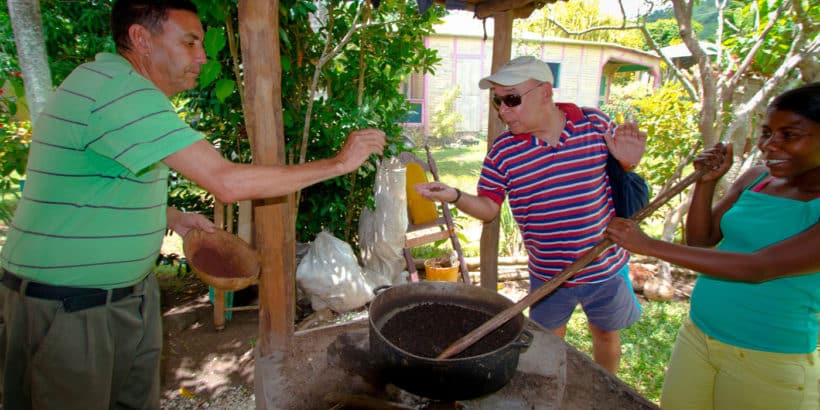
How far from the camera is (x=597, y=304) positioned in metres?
2.38

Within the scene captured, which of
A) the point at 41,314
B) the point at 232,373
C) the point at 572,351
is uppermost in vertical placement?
the point at 41,314

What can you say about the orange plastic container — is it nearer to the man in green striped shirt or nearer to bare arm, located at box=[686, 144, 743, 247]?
bare arm, located at box=[686, 144, 743, 247]

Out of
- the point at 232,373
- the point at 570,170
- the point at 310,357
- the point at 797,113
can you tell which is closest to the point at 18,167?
the point at 232,373

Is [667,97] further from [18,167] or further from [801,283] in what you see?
[18,167]

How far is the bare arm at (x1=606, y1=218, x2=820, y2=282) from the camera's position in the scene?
1.41 m

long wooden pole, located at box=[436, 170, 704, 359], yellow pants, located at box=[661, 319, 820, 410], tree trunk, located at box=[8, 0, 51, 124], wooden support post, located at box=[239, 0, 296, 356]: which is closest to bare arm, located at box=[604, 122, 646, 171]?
long wooden pole, located at box=[436, 170, 704, 359]

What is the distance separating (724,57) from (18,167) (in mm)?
6748

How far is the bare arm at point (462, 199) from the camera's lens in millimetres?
2168

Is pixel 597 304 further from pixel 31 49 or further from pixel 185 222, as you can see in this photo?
pixel 31 49

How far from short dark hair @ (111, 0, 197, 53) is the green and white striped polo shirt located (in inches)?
4.4

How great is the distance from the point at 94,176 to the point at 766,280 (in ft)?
7.56

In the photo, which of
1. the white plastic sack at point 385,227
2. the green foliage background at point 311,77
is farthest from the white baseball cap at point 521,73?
the white plastic sack at point 385,227

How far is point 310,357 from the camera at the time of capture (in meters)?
→ 1.73

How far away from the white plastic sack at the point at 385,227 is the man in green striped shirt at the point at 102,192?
2662mm
